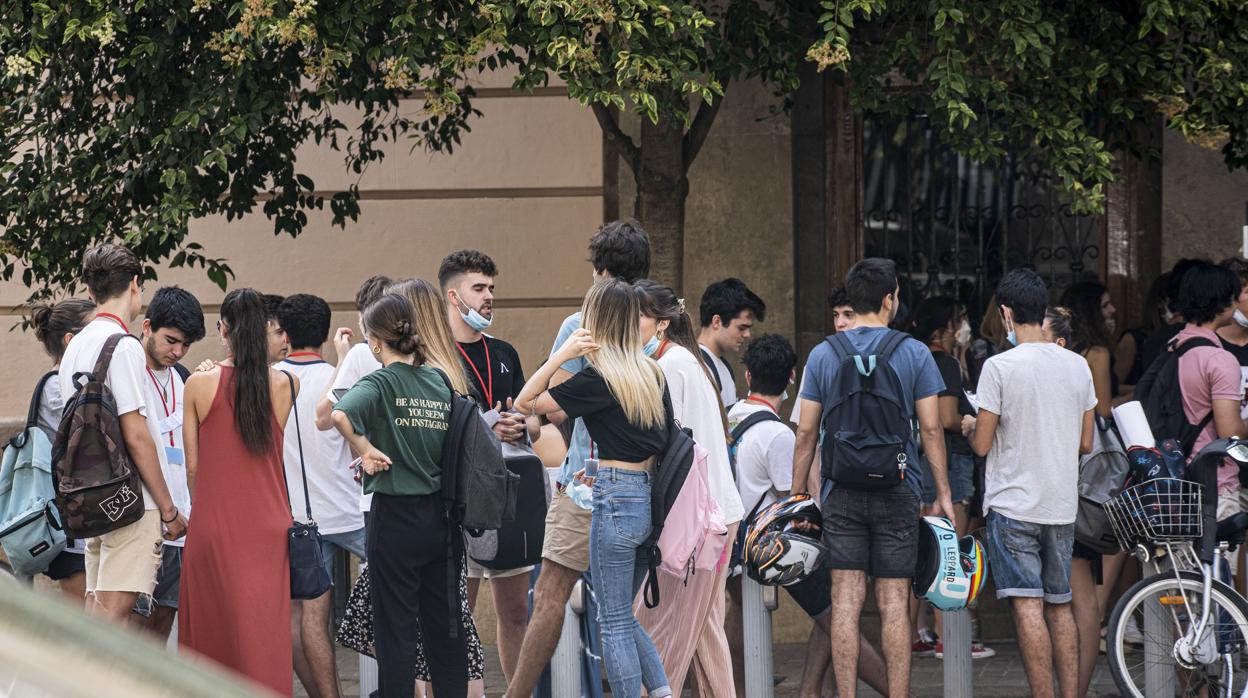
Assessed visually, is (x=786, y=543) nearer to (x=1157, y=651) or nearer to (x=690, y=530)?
(x=690, y=530)

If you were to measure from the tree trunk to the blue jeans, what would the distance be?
239 cm

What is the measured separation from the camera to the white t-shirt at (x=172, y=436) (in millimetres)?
6059

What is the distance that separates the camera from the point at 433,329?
552 centimetres

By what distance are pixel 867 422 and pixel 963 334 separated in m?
2.74

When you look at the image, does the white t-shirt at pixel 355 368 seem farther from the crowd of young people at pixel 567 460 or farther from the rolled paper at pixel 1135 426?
the rolled paper at pixel 1135 426

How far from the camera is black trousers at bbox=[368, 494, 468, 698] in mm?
5281

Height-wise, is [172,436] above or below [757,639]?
above

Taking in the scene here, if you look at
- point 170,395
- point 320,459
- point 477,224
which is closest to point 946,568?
point 320,459

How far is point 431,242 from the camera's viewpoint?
30.6 ft

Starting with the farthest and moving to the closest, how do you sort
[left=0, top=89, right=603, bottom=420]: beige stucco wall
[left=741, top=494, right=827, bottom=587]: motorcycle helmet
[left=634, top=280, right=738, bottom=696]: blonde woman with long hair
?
[left=0, top=89, right=603, bottom=420]: beige stucco wall
[left=741, top=494, right=827, bottom=587]: motorcycle helmet
[left=634, top=280, right=738, bottom=696]: blonde woman with long hair

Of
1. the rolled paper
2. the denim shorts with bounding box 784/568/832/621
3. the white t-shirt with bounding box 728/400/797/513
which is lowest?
the denim shorts with bounding box 784/568/832/621

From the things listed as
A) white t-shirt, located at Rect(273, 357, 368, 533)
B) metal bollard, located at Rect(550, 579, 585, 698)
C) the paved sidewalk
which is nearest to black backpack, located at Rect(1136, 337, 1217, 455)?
the paved sidewalk

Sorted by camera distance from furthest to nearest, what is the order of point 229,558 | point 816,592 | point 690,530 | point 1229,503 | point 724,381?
point 724,381 → point 1229,503 → point 816,592 → point 690,530 → point 229,558

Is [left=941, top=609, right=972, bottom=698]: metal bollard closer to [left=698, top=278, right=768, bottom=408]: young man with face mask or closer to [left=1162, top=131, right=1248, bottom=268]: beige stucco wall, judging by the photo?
[left=698, top=278, right=768, bottom=408]: young man with face mask
